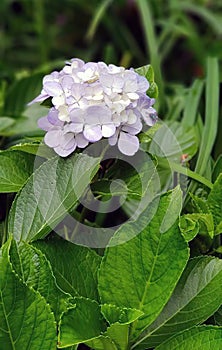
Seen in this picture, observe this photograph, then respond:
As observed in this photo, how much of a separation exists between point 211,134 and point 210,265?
0.26 metres

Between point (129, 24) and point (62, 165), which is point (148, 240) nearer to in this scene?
point (62, 165)

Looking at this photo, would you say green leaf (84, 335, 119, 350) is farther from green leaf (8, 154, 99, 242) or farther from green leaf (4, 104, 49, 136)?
green leaf (4, 104, 49, 136)

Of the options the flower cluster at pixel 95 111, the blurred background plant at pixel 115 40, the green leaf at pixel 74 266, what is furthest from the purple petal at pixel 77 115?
the blurred background plant at pixel 115 40

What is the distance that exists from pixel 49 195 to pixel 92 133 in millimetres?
63

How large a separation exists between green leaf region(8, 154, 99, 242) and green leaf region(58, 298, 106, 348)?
0.25 ft

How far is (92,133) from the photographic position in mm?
514

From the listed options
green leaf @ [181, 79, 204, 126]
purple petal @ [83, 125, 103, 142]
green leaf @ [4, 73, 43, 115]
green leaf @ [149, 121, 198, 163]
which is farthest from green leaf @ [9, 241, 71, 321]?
green leaf @ [4, 73, 43, 115]

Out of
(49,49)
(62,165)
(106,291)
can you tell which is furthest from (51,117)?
(49,49)

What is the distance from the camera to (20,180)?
21.6 inches

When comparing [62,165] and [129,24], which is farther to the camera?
[129,24]

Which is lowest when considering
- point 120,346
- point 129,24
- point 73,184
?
point 120,346

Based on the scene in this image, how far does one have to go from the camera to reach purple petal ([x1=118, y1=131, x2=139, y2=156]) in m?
0.52

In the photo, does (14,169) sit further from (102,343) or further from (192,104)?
(192,104)

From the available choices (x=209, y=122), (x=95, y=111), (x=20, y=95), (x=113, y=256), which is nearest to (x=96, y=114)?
(x=95, y=111)
